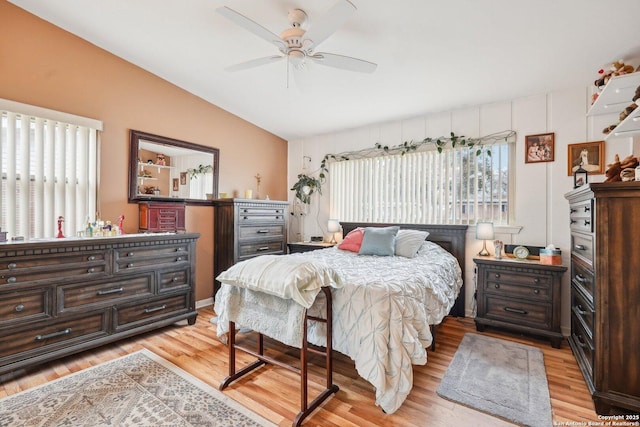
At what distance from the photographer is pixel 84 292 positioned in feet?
8.66

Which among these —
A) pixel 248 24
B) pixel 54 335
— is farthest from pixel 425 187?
pixel 54 335

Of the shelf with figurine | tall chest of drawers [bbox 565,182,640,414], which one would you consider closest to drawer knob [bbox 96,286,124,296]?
tall chest of drawers [bbox 565,182,640,414]

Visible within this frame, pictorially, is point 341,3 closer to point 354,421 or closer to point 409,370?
point 409,370

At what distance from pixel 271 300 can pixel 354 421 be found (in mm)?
892

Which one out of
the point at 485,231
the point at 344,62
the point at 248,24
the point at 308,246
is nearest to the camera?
the point at 248,24

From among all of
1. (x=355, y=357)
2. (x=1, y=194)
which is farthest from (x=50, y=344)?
(x=355, y=357)

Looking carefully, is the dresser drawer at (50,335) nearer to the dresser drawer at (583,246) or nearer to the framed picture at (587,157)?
the dresser drawer at (583,246)

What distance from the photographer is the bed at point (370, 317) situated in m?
1.81

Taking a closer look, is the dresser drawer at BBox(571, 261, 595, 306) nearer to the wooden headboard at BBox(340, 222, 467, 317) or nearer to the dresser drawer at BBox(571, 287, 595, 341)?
the dresser drawer at BBox(571, 287, 595, 341)

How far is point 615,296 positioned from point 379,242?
6.61ft

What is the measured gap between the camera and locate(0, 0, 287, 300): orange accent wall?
2.72m

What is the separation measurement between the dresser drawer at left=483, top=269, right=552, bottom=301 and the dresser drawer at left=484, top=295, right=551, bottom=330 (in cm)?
7

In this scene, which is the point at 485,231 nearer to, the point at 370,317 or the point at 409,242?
the point at 409,242

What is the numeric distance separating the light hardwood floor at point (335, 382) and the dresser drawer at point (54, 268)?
74 cm
